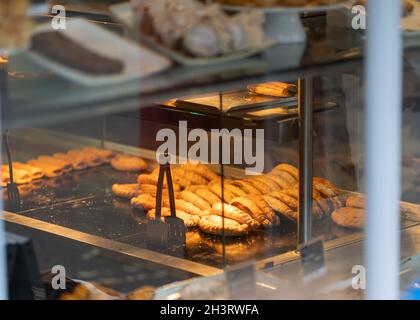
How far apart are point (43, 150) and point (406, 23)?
149 cm

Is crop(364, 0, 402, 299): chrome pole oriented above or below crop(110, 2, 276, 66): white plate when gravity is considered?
below

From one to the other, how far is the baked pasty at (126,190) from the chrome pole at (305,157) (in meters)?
0.67

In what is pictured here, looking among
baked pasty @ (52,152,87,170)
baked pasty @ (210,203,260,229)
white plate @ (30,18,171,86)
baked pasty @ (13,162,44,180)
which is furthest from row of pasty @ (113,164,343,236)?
white plate @ (30,18,171,86)

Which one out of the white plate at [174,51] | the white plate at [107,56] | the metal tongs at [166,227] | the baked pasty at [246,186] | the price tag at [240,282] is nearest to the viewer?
the white plate at [107,56]

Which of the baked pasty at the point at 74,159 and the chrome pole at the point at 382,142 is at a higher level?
the chrome pole at the point at 382,142

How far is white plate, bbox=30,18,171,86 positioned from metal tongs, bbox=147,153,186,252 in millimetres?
1404

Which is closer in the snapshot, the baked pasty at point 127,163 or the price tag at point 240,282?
the price tag at point 240,282

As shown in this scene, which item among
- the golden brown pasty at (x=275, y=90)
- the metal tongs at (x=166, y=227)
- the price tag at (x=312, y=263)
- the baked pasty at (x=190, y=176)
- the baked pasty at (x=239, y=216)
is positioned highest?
the golden brown pasty at (x=275, y=90)

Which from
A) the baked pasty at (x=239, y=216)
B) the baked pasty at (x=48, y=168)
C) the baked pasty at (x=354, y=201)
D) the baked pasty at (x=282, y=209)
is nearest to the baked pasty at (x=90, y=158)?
the baked pasty at (x=48, y=168)

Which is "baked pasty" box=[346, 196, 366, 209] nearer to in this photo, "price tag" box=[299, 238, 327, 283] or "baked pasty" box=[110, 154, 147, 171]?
"price tag" box=[299, 238, 327, 283]

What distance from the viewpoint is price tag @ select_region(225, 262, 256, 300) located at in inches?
52.6

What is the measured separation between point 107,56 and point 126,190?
5.66ft

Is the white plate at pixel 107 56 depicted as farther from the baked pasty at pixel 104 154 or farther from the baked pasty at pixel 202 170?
the baked pasty at pixel 104 154

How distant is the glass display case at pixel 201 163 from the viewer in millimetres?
1178
